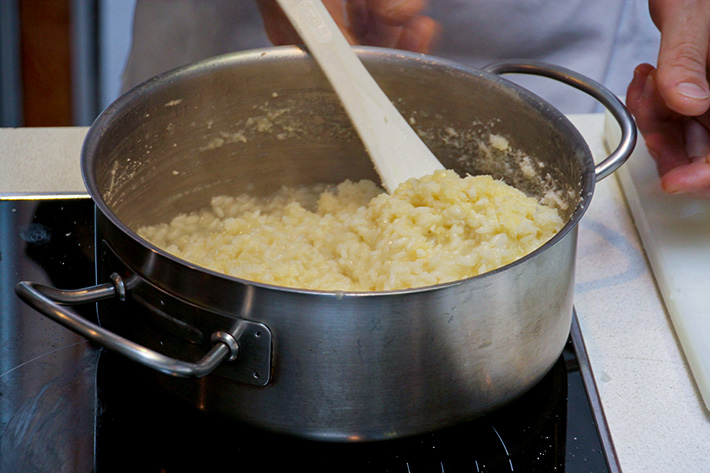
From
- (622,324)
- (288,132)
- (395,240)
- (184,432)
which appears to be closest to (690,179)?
(622,324)

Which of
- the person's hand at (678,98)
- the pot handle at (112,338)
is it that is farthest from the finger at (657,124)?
the pot handle at (112,338)

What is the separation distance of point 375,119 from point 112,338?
1.64 feet

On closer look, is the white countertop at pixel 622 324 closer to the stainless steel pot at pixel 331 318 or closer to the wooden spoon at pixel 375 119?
the stainless steel pot at pixel 331 318

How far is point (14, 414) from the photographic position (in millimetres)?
713

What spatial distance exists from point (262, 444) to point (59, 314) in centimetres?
24

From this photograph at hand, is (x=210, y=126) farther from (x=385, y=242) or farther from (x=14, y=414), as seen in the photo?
(x=14, y=414)

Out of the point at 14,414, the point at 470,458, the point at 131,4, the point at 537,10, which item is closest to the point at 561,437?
the point at 470,458

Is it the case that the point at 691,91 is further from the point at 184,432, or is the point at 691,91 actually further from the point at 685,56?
the point at 184,432

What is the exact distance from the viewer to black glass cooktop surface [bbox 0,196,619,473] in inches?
26.9

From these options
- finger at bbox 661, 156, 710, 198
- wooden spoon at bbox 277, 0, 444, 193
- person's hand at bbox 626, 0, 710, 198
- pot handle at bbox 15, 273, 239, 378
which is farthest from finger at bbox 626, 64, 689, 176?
pot handle at bbox 15, 273, 239, 378

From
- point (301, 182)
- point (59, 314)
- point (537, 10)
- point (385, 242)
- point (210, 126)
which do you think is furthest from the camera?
point (537, 10)

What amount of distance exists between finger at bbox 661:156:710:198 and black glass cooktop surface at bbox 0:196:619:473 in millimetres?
267

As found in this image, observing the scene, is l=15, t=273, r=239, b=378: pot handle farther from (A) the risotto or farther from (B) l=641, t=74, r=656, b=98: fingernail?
(B) l=641, t=74, r=656, b=98: fingernail

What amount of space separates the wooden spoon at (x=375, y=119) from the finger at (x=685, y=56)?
1.00 ft
